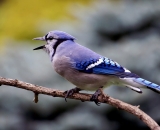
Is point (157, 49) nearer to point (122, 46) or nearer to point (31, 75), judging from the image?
point (122, 46)

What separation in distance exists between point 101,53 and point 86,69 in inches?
47.4

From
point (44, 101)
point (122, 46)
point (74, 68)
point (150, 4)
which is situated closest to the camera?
point (74, 68)

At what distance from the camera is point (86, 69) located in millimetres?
2232

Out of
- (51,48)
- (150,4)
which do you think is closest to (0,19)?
(150,4)

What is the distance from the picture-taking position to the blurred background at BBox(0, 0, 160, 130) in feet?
10.3

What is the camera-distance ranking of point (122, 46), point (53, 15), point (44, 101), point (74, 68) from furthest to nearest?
point (53, 15) < point (122, 46) < point (44, 101) < point (74, 68)

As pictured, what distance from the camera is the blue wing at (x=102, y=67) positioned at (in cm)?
218

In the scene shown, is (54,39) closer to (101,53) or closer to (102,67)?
(102,67)

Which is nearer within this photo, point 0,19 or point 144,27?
point 144,27

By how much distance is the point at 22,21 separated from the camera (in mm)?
5938

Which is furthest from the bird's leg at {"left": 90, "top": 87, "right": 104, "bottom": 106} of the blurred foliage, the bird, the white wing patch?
the blurred foliage

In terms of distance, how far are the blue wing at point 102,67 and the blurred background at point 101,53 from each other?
0.88 m

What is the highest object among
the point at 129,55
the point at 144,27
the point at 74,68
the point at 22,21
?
the point at 22,21

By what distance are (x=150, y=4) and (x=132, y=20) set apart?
239mm
